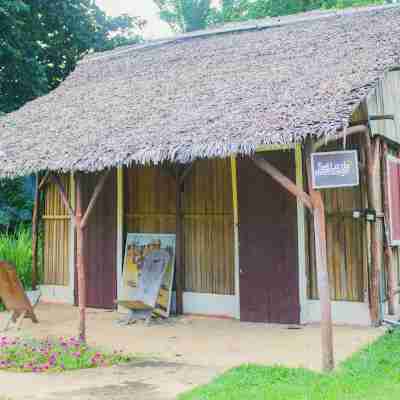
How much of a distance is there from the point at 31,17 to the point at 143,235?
8905 mm

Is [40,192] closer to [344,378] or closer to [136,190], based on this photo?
[136,190]

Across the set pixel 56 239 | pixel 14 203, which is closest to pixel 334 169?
pixel 56 239

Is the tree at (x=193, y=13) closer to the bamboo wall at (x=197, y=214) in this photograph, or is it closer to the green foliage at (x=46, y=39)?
the green foliage at (x=46, y=39)

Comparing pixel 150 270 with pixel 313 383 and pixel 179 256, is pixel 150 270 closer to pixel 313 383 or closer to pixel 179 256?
pixel 179 256

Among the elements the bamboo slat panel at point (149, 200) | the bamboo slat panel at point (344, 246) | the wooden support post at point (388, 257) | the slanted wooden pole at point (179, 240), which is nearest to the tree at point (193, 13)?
the bamboo slat panel at point (149, 200)

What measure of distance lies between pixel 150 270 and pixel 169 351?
7.88 ft

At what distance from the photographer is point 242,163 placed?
27.3ft

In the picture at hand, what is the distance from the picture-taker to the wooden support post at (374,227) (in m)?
7.39

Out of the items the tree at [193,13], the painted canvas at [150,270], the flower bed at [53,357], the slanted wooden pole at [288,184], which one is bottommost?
the flower bed at [53,357]

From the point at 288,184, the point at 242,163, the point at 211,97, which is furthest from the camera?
the point at 242,163

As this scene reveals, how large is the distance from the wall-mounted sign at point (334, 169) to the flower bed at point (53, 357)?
293 cm

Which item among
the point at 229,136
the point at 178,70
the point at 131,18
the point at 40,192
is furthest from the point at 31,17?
the point at 229,136

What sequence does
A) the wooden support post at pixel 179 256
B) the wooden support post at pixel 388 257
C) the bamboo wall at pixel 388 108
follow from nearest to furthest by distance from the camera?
the wooden support post at pixel 388 257
the bamboo wall at pixel 388 108
the wooden support post at pixel 179 256

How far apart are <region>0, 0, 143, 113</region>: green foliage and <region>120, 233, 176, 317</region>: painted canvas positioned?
24.2 feet
